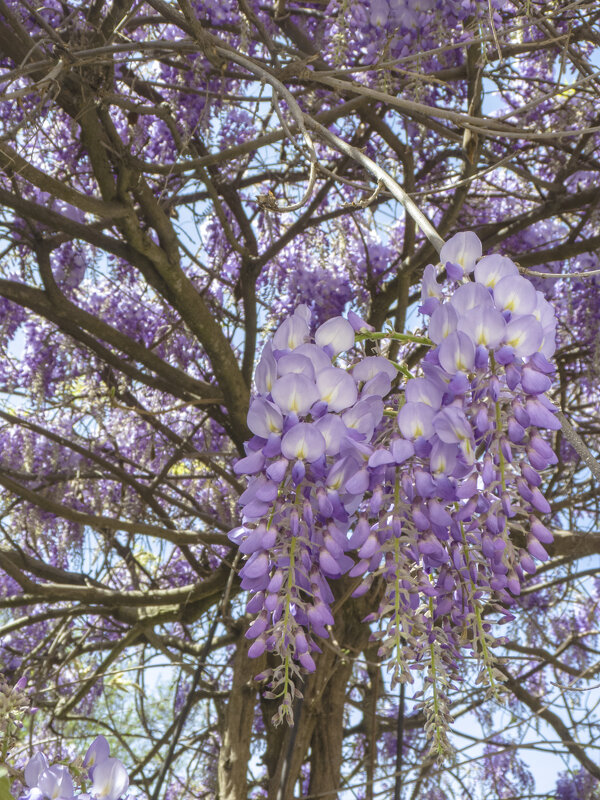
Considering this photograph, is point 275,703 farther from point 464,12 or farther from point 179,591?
point 464,12

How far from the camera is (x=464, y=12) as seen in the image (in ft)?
7.75

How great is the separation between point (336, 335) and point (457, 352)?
18 centimetres

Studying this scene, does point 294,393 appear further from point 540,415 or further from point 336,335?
point 540,415

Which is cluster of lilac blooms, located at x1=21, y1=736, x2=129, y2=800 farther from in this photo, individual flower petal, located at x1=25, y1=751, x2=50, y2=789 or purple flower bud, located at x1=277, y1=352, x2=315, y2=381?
purple flower bud, located at x1=277, y1=352, x2=315, y2=381

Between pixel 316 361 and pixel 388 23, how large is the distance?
186 centimetres

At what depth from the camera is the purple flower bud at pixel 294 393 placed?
0.90 meters

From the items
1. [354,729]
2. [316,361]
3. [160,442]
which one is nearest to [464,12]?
[316,361]

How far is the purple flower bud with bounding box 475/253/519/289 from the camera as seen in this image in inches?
37.0

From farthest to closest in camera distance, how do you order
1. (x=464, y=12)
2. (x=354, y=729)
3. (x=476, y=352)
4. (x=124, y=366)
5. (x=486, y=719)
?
(x=486, y=719) < (x=354, y=729) < (x=124, y=366) < (x=464, y=12) < (x=476, y=352)

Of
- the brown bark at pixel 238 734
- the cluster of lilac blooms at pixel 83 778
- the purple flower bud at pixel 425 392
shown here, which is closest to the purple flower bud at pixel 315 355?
the purple flower bud at pixel 425 392

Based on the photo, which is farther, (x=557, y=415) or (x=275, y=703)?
(x=275, y=703)

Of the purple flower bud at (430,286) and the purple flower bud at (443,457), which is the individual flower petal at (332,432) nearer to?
the purple flower bud at (443,457)

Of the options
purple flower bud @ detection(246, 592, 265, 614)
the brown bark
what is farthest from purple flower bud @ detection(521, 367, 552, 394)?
the brown bark

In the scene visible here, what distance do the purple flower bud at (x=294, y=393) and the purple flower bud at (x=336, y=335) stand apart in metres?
0.10
